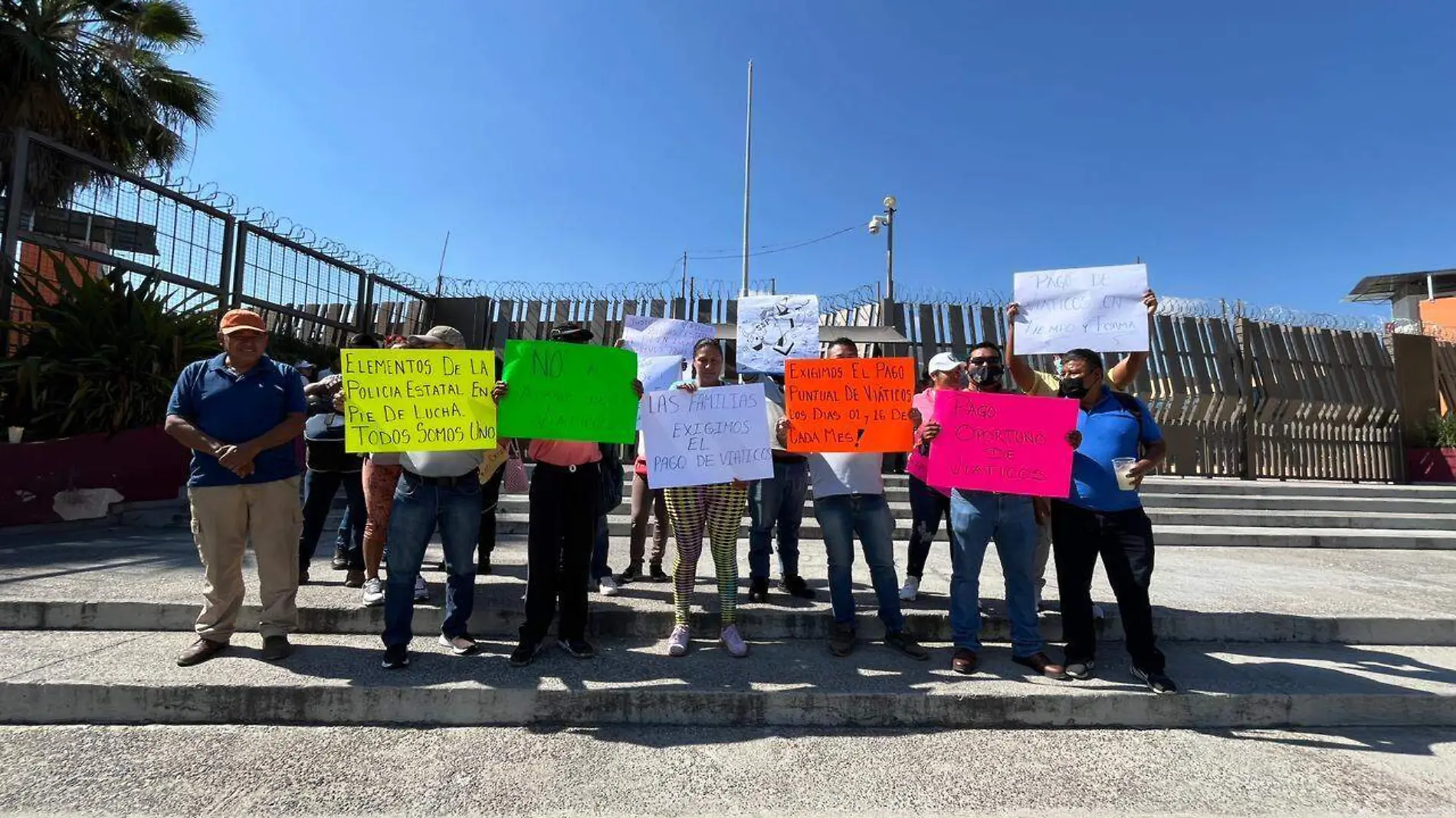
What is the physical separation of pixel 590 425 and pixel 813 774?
6.65 feet

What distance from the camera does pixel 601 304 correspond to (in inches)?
412

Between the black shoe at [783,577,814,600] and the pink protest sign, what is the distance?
4.98 feet

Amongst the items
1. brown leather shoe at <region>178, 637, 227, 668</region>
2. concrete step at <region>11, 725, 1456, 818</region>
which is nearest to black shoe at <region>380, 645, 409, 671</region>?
concrete step at <region>11, 725, 1456, 818</region>

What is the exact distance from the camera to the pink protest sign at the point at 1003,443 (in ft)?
11.4

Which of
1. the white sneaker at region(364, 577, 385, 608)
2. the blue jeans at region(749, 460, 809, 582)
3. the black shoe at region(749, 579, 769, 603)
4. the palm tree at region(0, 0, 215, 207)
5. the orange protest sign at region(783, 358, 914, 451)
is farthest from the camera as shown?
the palm tree at region(0, 0, 215, 207)

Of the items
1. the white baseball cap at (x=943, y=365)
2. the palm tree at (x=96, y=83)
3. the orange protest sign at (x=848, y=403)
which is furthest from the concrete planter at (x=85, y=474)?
the white baseball cap at (x=943, y=365)

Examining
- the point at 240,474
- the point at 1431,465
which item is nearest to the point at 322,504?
the point at 240,474

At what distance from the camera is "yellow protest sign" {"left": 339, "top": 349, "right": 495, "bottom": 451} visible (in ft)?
11.3

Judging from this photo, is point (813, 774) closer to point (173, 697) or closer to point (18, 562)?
point (173, 697)

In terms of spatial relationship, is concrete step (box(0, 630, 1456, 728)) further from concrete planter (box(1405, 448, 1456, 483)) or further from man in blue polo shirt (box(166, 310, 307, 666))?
concrete planter (box(1405, 448, 1456, 483))

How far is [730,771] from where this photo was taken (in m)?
2.76

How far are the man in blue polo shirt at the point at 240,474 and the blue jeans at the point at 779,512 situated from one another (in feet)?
9.13

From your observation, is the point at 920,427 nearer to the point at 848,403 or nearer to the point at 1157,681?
the point at 848,403

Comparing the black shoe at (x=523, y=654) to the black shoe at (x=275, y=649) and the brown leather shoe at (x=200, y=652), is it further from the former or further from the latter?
the brown leather shoe at (x=200, y=652)
